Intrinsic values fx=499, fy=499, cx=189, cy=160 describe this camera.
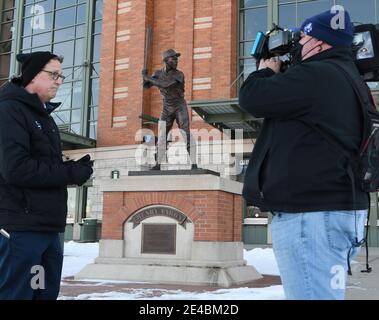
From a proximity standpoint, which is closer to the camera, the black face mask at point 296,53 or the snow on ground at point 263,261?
the black face mask at point 296,53

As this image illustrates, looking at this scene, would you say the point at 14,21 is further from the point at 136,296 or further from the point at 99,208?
the point at 136,296

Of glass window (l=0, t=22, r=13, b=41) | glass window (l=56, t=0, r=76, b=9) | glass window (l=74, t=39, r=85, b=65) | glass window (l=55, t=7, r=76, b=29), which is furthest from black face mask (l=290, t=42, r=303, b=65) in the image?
glass window (l=0, t=22, r=13, b=41)

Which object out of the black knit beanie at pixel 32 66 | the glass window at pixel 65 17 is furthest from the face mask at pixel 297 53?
the glass window at pixel 65 17

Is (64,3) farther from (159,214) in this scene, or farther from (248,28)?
(159,214)

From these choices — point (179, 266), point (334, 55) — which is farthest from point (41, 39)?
point (334, 55)

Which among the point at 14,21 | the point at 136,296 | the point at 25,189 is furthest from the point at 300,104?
the point at 14,21

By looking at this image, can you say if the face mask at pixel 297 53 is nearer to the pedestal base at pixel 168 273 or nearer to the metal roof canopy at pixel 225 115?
the pedestal base at pixel 168 273

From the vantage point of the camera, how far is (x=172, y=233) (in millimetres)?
9492

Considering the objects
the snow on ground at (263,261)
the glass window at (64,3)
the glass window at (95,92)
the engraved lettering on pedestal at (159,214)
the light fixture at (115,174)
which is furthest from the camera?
the glass window at (64,3)

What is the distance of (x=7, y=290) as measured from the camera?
2.86m

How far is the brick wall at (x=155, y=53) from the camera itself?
20.3m

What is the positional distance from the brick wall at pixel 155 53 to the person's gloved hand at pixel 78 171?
55.6 feet

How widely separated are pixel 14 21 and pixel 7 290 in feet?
87.1

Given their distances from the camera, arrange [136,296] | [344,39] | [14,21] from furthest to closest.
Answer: [14,21], [136,296], [344,39]
